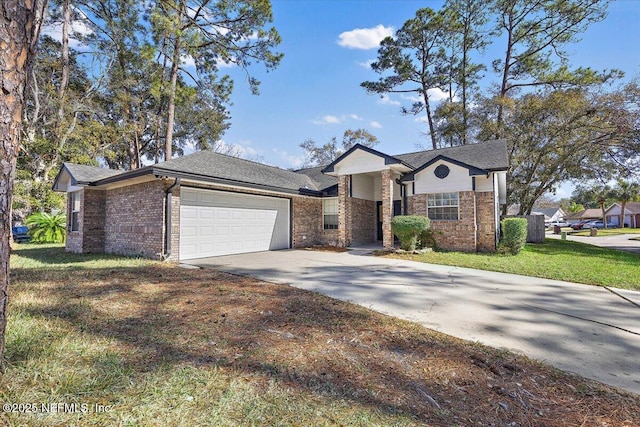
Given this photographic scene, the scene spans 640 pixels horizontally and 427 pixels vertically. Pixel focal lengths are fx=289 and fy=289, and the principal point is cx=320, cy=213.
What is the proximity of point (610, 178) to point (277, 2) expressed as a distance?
2156 cm

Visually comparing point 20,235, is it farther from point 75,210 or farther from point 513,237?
point 513,237

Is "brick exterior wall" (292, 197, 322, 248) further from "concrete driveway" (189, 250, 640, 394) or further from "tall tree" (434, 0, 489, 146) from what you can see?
"tall tree" (434, 0, 489, 146)

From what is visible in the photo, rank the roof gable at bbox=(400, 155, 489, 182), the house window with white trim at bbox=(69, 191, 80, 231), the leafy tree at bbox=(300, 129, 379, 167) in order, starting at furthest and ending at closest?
1. the leafy tree at bbox=(300, 129, 379, 167)
2. the house window with white trim at bbox=(69, 191, 80, 231)
3. the roof gable at bbox=(400, 155, 489, 182)

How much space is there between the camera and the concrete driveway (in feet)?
10.6

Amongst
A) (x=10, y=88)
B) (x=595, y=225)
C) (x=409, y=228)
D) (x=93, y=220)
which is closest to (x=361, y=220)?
(x=409, y=228)

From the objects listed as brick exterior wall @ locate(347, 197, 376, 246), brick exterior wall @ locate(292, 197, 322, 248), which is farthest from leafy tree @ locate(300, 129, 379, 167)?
brick exterior wall @ locate(292, 197, 322, 248)

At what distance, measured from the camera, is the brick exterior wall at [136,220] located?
888 centimetres

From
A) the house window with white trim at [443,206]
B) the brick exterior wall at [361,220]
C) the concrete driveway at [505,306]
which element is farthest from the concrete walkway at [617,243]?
the concrete driveway at [505,306]

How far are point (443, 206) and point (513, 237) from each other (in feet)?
8.94

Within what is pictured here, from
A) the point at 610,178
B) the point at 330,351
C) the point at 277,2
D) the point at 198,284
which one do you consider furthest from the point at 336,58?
the point at 610,178

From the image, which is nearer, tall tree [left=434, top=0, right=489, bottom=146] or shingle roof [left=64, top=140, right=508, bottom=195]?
shingle roof [left=64, top=140, right=508, bottom=195]

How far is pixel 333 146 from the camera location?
1228 inches

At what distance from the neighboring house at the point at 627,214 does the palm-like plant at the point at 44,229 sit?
66.7m

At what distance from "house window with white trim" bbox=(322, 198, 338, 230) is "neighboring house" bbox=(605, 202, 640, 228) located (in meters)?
54.5
